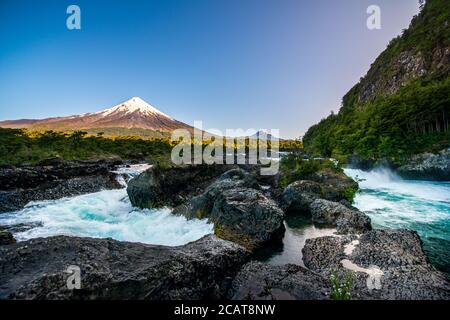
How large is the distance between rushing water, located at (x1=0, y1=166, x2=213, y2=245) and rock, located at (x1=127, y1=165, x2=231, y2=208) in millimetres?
756

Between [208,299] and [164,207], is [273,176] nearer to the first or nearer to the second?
[164,207]

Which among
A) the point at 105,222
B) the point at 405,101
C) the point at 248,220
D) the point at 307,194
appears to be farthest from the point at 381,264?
the point at 405,101

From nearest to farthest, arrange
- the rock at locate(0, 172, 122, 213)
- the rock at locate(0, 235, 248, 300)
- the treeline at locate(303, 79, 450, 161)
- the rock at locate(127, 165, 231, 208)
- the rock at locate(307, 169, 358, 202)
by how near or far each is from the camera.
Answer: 1. the rock at locate(0, 235, 248, 300)
2. the rock at locate(307, 169, 358, 202)
3. the rock at locate(127, 165, 231, 208)
4. the rock at locate(0, 172, 122, 213)
5. the treeline at locate(303, 79, 450, 161)

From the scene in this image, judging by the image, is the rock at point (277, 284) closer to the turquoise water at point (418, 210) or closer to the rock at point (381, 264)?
the rock at point (381, 264)

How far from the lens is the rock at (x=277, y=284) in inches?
201

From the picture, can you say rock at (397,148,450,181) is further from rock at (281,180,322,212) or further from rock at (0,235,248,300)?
rock at (0,235,248,300)

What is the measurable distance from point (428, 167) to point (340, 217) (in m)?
22.4

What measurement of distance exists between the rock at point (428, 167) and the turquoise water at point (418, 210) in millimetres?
1312

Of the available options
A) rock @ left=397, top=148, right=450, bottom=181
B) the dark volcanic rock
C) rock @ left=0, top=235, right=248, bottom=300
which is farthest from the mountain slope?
rock @ left=0, top=235, right=248, bottom=300

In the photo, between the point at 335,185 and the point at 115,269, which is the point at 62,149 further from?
the point at 115,269

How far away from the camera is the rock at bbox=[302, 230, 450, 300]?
5262 mm

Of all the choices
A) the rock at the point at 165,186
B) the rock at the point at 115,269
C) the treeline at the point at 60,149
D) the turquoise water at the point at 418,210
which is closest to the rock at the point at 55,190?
the treeline at the point at 60,149

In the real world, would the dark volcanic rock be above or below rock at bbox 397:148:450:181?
below
